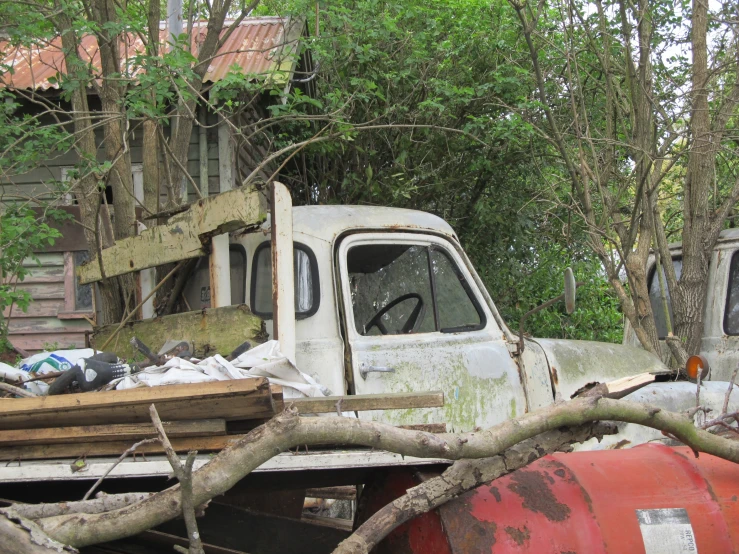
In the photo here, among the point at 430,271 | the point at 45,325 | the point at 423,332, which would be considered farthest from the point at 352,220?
the point at 45,325

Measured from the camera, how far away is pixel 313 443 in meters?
2.45

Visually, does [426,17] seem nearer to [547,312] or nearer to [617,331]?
[547,312]

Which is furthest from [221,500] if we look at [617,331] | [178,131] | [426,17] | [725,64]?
[617,331]

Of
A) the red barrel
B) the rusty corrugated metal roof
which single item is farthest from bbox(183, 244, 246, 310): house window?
the rusty corrugated metal roof

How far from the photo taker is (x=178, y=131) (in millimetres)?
6000

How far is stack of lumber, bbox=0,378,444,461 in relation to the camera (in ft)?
8.28

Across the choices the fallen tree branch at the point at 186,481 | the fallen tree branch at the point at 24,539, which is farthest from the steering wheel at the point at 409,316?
the fallen tree branch at the point at 24,539

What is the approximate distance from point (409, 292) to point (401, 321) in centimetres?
18

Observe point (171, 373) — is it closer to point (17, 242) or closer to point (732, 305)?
point (17, 242)

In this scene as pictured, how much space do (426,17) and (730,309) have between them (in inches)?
184

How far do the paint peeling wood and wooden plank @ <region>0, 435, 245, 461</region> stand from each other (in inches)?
43.0

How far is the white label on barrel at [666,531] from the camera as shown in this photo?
2.97 m

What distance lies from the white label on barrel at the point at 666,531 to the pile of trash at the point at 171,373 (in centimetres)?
137

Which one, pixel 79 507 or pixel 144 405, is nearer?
pixel 79 507
